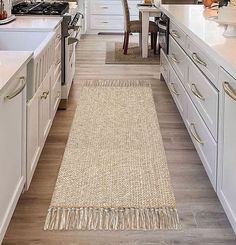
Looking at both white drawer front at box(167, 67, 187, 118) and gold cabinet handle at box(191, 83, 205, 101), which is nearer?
gold cabinet handle at box(191, 83, 205, 101)

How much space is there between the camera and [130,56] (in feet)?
23.6

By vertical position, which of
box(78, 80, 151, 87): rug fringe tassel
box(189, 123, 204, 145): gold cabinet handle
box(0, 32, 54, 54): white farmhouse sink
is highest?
box(0, 32, 54, 54): white farmhouse sink

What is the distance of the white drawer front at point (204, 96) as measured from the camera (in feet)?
7.45

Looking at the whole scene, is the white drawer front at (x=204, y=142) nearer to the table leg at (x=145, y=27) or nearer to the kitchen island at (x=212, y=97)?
the kitchen island at (x=212, y=97)

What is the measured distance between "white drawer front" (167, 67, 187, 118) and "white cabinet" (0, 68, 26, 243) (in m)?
1.53

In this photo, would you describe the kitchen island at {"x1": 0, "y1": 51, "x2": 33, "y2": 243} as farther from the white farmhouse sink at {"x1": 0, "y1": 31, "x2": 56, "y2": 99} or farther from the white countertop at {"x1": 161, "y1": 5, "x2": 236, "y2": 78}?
the white countertop at {"x1": 161, "y1": 5, "x2": 236, "y2": 78}

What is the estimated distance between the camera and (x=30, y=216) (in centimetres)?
226

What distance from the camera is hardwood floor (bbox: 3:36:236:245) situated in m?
2.06

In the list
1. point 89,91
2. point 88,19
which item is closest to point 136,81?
point 89,91

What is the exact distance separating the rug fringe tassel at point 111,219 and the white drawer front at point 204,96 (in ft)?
1.62

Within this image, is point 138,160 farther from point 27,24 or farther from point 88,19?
point 88,19

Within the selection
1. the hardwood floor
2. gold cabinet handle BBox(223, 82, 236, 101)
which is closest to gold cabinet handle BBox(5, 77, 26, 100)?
the hardwood floor

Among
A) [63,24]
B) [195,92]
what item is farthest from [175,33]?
[195,92]

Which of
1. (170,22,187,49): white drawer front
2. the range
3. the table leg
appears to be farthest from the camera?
the table leg
